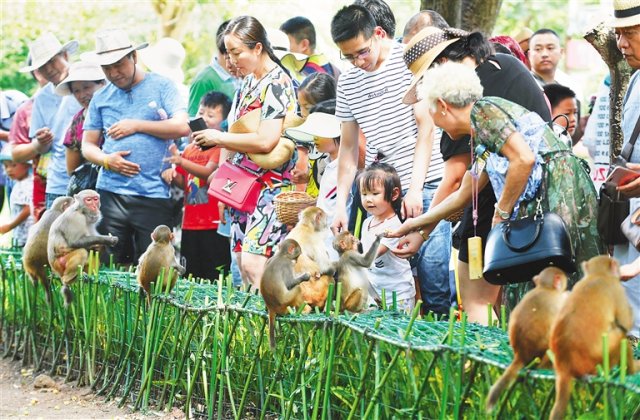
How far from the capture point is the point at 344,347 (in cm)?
539

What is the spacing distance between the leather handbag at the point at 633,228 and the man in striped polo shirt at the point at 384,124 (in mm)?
1627

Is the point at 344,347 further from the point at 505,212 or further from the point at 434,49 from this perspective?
the point at 434,49

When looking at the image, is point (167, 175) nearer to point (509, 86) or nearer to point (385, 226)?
point (385, 226)

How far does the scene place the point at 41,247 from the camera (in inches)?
324

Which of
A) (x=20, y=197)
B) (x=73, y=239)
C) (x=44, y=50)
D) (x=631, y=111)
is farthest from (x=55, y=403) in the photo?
(x=44, y=50)

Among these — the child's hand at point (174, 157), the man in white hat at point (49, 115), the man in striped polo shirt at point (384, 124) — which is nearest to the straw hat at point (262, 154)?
the man in striped polo shirt at point (384, 124)

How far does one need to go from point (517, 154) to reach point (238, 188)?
9.60 ft

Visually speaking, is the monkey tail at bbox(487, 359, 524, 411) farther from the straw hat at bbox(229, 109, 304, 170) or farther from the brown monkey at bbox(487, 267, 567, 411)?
the straw hat at bbox(229, 109, 304, 170)

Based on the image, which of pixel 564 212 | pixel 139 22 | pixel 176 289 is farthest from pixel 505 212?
pixel 139 22

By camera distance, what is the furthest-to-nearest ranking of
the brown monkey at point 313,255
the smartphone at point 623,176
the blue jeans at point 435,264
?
the blue jeans at point 435,264
the brown monkey at point 313,255
the smartphone at point 623,176

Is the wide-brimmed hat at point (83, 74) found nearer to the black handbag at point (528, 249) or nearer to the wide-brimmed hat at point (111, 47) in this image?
the wide-brimmed hat at point (111, 47)

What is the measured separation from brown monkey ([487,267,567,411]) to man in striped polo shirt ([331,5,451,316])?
260 centimetres

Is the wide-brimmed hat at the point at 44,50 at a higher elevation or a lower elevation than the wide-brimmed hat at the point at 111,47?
higher

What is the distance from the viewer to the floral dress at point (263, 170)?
24.8 ft
